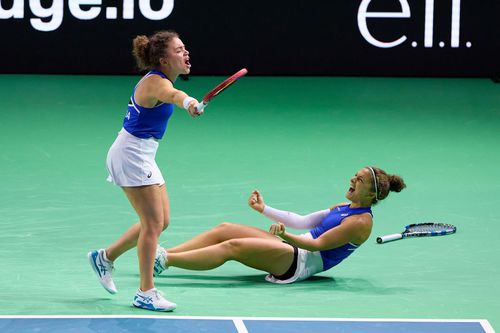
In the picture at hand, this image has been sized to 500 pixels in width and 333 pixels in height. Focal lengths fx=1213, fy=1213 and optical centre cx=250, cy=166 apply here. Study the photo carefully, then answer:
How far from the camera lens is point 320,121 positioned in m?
14.8

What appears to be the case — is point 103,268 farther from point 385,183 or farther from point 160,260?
point 385,183

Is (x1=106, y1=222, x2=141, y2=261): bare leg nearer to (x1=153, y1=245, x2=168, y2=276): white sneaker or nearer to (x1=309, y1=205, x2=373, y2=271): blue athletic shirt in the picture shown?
(x1=153, y1=245, x2=168, y2=276): white sneaker

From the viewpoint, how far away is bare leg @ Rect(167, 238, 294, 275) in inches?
331

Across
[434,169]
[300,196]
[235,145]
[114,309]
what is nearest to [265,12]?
[235,145]

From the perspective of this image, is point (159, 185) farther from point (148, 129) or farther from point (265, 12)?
point (265, 12)

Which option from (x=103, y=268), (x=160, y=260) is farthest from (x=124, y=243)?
(x=160, y=260)

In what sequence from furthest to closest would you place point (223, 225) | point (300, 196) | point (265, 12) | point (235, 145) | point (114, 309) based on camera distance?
point (265, 12) < point (235, 145) < point (300, 196) < point (223, 225) < point (114, 309)

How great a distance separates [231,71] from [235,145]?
14.9 ft

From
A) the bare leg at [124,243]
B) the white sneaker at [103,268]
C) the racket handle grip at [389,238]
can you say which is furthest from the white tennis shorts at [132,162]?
the racket handle grip at [389,238]

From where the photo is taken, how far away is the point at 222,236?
8.70 meters

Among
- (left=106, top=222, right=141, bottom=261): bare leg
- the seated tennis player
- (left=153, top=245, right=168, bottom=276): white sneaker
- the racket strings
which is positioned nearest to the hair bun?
the seated tennis player

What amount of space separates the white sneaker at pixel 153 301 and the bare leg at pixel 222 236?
3.25 ft

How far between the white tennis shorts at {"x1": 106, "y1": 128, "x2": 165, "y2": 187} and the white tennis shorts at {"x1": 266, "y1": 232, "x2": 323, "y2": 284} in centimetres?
121

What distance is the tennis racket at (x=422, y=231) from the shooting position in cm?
892
